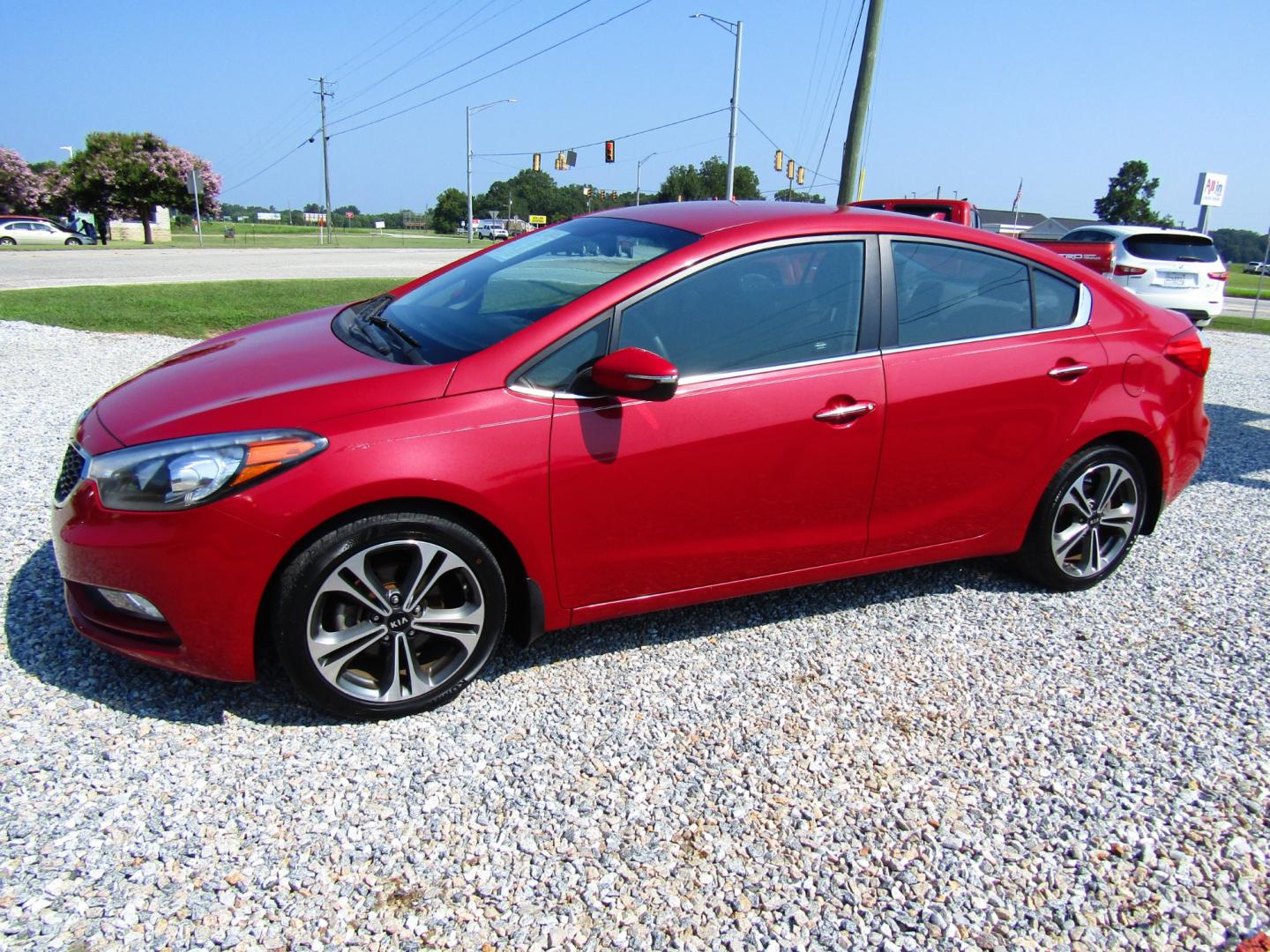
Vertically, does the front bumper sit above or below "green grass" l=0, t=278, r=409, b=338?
above

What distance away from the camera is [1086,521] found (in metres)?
4.05

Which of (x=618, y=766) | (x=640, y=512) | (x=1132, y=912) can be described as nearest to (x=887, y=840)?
(x=1132, y=912)

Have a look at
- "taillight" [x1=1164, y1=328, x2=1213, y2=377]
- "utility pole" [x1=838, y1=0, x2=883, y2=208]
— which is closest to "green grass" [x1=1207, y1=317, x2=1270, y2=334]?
"utility pole" [x1=838, y1=0, x2=883, y2=208]

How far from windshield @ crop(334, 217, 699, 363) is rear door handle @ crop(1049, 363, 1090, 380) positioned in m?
1.65

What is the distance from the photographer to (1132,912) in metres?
2.26

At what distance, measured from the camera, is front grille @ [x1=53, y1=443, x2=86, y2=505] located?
9.39 feet

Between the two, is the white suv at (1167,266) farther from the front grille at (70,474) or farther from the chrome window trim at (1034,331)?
the front grille at (70,474)

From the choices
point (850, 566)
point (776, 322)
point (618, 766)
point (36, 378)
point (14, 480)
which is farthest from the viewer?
point (36, 378)

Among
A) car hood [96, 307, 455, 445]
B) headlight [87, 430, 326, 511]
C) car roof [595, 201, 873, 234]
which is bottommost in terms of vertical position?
headlight [87, 430, 326, 511]

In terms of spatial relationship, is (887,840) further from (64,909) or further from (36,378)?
(36,378)

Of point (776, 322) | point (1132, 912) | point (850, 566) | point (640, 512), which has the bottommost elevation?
point (1132, 912)

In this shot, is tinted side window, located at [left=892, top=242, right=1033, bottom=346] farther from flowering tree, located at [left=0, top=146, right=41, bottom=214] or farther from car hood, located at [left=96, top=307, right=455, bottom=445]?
flowering tree, located at [left=0, top=146, right=41, bottom=214]

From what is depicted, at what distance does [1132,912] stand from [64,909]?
103 inches

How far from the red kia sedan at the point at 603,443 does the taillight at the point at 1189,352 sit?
0.7 inches
